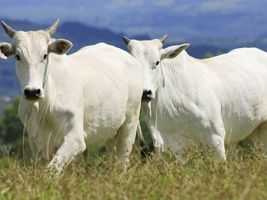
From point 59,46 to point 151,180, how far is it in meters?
3.52

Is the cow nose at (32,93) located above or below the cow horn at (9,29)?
below

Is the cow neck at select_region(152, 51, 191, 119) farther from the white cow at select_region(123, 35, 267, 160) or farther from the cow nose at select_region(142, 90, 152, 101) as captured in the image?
the cow nose at select_region(142, 90, 152, 101)

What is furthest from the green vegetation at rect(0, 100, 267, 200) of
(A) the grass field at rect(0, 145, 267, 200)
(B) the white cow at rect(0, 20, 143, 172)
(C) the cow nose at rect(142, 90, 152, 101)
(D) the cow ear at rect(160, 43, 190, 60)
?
(D) the cow ear at rect(160, 43, 190, 60)

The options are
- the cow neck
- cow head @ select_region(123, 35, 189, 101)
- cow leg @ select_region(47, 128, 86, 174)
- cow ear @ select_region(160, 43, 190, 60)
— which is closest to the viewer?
cow leg @ select_region(47, 128, 86, 174)

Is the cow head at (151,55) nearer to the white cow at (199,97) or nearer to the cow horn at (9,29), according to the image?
the white cow at (199,97)

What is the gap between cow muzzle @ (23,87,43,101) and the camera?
36.3ft

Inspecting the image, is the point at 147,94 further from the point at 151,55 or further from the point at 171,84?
the point at 171,84

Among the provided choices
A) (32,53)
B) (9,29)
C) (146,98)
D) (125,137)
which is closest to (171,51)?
(146,98)

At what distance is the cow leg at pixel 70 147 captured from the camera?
447 inches

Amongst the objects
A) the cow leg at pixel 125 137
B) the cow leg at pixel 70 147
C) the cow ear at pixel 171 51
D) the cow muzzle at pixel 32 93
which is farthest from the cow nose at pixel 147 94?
the cow muzzle at pixel 32 93

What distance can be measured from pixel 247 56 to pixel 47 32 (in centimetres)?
502

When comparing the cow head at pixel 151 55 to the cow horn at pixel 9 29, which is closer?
the cow horn at pixel 9 29

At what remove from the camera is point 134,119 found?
13922mm

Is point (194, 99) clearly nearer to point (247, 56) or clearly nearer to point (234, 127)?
point (234, 127)
